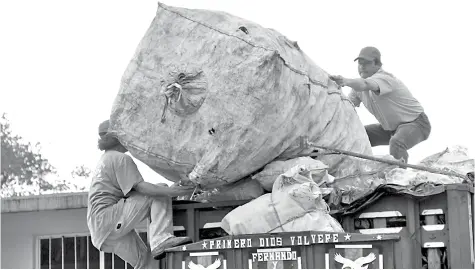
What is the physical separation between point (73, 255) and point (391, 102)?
204 inches

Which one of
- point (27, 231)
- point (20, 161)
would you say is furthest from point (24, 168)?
point (27, 231)

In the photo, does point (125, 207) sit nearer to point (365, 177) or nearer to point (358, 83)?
point (365, 177)

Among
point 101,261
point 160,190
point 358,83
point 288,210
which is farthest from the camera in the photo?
point 101,261

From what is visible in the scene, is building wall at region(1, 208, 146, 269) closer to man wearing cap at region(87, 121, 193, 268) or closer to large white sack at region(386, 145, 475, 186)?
man wearing cap at region(87, 121, 193, 268)

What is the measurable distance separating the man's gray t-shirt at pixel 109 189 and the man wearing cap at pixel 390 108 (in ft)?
6.35

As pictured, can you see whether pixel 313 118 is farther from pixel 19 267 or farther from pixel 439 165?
pixel 19 267

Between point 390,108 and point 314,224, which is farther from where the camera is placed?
point 390,108

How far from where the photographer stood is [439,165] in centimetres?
690

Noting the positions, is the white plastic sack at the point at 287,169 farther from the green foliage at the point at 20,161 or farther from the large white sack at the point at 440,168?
the green foliage at the point at 20,161

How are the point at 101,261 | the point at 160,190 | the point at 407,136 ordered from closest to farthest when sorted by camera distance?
1. the point at 160,190
2. the point at 407,136
3. the point at 101,261

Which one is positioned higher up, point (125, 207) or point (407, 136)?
point (407, 136)

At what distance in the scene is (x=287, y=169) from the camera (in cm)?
663

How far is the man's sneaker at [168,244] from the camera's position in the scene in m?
6.79

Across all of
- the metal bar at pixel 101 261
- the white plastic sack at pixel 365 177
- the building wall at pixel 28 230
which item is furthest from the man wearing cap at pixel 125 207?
the building wall at pixel 28 230
